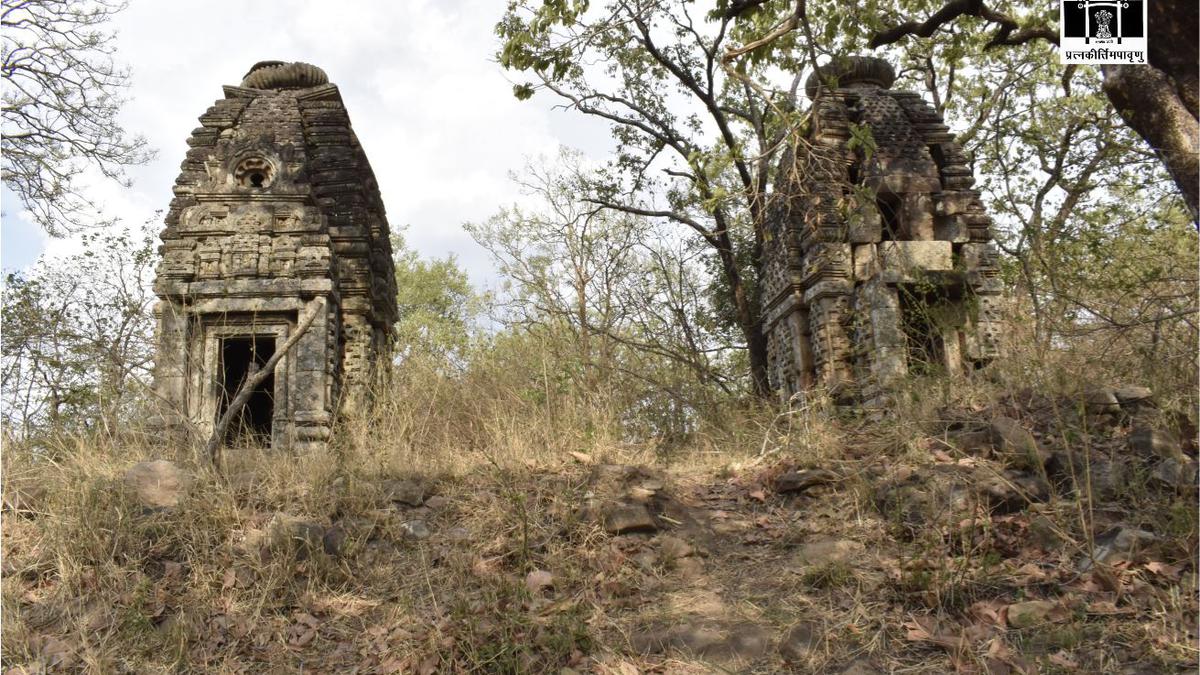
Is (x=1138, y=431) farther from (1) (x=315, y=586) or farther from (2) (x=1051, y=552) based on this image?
(1) (x=315, y=586)

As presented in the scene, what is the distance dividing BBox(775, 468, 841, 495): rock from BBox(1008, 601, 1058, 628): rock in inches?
78.6

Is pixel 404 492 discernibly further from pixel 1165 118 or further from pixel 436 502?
pixel 1165 118

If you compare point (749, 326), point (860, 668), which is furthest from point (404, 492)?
point (749, 326)

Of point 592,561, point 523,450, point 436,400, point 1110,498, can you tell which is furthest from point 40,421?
point 1110,498

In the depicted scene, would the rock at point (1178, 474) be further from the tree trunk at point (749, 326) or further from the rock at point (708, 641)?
the tree trunk at point (749, 326)

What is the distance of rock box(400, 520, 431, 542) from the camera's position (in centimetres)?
573

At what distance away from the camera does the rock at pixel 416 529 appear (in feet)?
18.8

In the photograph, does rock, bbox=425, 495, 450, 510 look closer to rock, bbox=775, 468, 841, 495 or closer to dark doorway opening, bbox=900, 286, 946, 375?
rock, bbox=775, 468, 841, 495

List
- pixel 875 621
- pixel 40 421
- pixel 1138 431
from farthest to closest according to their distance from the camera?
pixel 40 421, pixel 1138 431, pixel 875 621

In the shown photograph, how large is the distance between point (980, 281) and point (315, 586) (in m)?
8.39

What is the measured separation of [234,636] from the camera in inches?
185

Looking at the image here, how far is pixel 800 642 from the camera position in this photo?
4.21m

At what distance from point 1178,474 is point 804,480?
7.48 ft

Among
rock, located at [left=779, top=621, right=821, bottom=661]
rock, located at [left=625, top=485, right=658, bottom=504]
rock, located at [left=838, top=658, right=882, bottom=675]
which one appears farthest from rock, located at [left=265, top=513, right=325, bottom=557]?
rock, located at [left=838, top=658, right=882, bottom=675]
